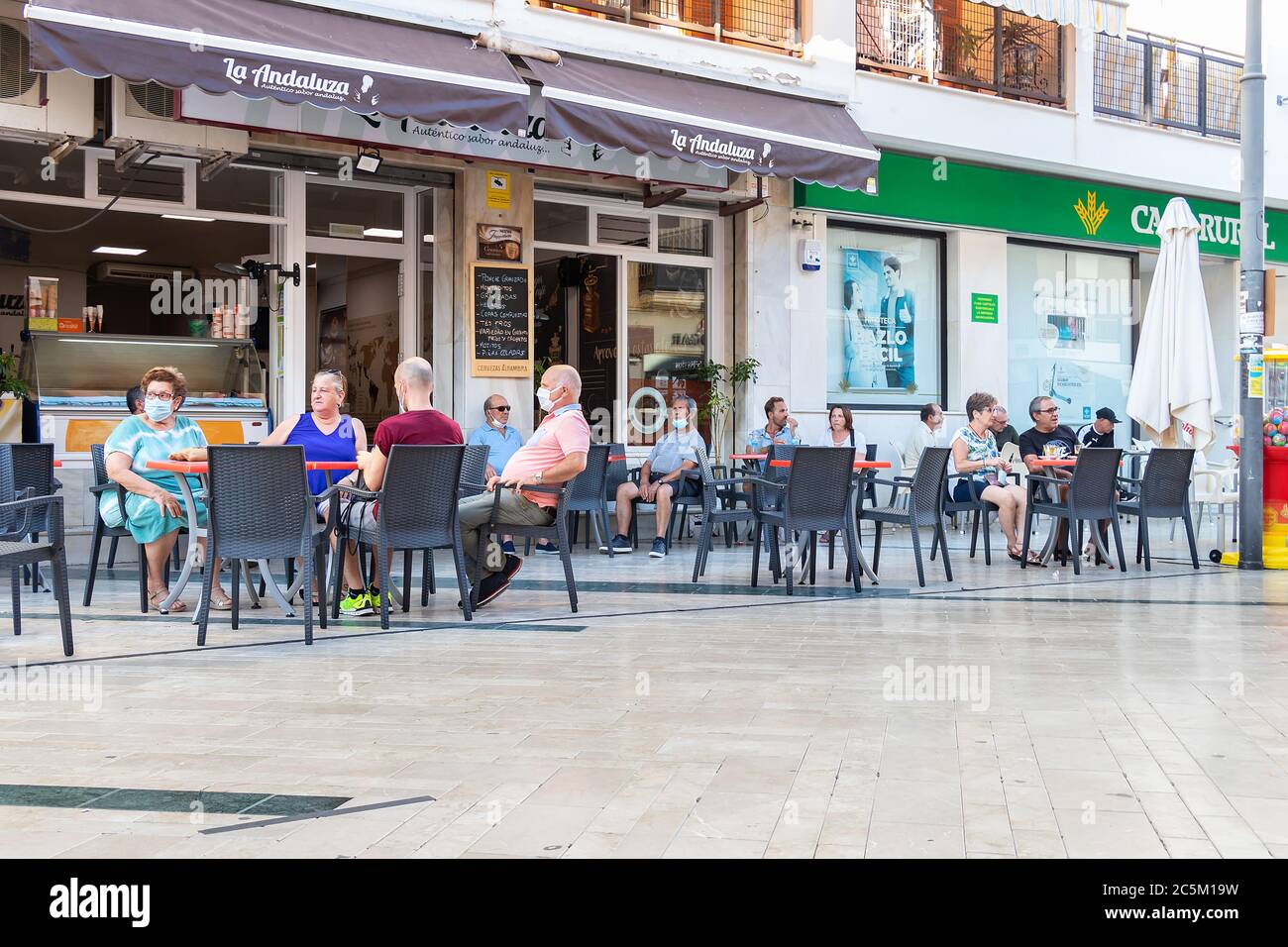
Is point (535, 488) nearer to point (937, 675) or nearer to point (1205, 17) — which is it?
point (937, 675)

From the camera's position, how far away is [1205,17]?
17.7 meters

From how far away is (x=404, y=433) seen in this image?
7152 mm

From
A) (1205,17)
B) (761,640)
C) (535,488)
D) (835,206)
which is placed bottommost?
(761,640)

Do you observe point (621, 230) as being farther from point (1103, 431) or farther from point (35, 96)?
point (35, 96)

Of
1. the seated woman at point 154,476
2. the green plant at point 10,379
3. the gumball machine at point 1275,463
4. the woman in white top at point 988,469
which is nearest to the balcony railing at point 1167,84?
the gumball machine at point 1275,463

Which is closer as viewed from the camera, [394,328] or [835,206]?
[394,328]

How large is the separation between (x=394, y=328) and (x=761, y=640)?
7.38 m

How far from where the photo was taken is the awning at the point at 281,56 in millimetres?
8227

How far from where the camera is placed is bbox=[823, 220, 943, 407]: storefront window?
48.1 feet

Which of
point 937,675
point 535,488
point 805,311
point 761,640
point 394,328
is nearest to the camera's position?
point 937,675

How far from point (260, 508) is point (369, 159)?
5774 millimetres

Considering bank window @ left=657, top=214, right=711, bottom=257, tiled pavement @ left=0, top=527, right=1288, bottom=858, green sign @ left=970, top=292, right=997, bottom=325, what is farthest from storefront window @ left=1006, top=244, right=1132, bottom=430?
tiled pavement @ left=0, top=527, right=1288, bottom=858

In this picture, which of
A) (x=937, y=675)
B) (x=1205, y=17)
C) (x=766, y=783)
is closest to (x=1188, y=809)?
(x=766, y=783)
